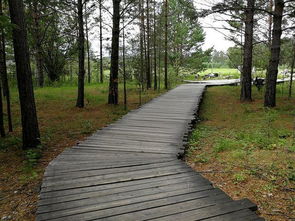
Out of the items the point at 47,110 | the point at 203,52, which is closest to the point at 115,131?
the point at 47,110

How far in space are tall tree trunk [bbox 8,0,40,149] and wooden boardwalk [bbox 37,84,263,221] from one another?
1486 millimetres

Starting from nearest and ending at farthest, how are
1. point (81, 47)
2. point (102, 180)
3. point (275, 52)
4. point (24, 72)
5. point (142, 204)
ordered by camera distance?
point (142, 204) → point (102, 180) → point (24, 72) → point (275, 52) → point (81, 47)

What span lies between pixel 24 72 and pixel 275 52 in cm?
987

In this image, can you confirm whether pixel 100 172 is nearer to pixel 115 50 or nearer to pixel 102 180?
pixel 102 180

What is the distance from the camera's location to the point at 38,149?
5535 millimetres

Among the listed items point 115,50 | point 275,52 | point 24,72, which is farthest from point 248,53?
point 24,72

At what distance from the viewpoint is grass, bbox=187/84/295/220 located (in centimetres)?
342

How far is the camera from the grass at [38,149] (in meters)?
3.53

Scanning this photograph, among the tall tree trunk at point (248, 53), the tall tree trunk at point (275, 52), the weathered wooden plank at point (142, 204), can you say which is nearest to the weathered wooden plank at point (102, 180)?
the weathered wooden plank at point (142, 204)

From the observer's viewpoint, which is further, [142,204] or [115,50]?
[115,50]

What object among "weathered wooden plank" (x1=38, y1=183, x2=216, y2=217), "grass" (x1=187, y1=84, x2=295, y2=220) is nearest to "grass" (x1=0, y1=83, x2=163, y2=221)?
"weathered wooden plank" (x1=38, y1=183, x2=216, y2=217)

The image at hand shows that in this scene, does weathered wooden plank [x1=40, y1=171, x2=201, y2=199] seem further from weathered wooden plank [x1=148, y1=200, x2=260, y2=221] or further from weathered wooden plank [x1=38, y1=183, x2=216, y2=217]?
weathered wooden plank [x1=148, y1=200, x2=260, y2=221]

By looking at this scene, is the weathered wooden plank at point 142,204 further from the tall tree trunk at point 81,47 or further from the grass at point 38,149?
the tall tree trunk at point 81,47

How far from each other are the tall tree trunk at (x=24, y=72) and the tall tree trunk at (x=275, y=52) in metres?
9.64
